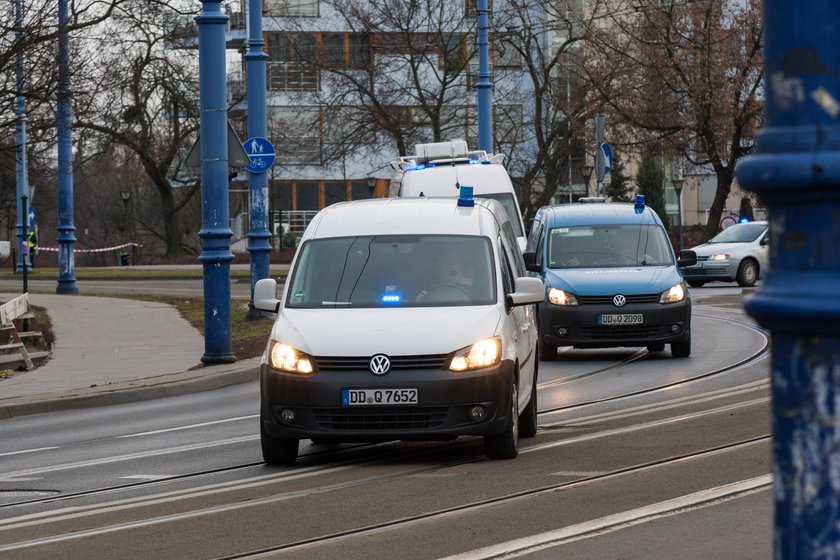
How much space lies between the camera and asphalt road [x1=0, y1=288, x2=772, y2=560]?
280 inches

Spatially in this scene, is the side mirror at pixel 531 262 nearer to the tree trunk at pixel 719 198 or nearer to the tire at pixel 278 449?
the tire at pixel 278 449

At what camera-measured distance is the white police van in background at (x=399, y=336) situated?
998cm

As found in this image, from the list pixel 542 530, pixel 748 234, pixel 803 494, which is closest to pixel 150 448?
pixel 542 530

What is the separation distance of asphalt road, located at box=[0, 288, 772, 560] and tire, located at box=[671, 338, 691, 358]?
153 inches

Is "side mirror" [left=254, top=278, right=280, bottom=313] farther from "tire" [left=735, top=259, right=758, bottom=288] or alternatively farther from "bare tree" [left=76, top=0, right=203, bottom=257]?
"bare tree" [left=76, top=0, right=203, bottom=257]

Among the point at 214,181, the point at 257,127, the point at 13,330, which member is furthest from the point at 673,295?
the point at 257,127

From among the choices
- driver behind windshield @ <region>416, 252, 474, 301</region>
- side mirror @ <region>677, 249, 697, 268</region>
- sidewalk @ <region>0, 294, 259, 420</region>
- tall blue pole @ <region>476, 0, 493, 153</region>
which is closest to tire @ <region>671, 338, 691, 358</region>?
side mirror @ <region>677, 249, 697, 268</region>

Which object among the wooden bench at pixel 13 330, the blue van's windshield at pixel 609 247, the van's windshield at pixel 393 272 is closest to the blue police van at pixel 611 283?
the blue van's windshield at pixel 609 247

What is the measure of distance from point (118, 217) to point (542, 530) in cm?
7940

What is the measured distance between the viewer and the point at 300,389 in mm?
10055

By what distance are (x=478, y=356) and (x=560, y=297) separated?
8.75 meters

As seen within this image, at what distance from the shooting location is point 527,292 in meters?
11.1

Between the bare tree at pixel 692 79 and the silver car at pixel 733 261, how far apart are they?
9.10 metres

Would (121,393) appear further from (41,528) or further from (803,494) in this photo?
(803,494)
